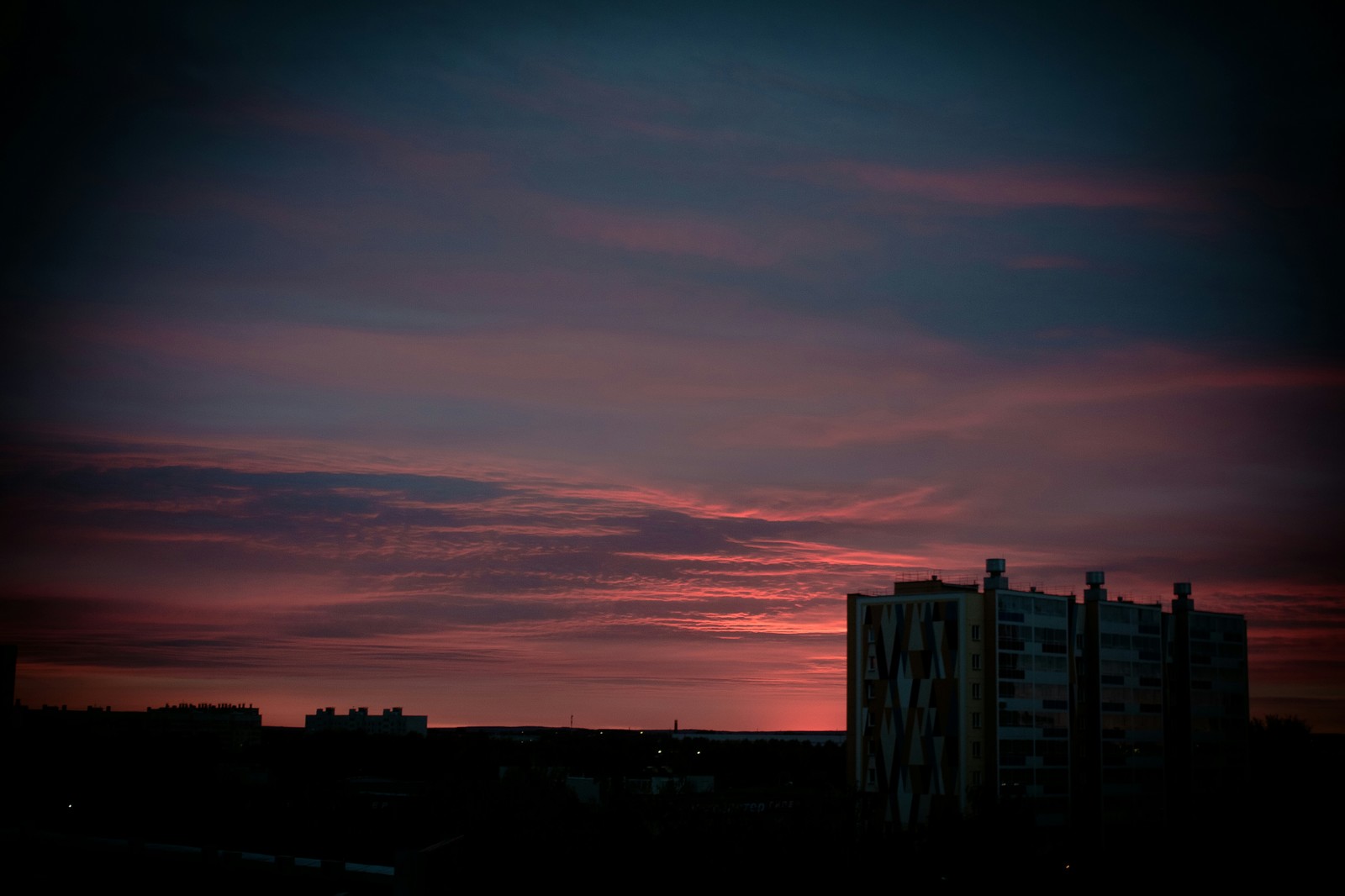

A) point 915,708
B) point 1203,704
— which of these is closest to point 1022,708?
point 915,708

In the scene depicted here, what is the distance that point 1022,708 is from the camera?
307 ft

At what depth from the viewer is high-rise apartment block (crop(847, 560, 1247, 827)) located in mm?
91938

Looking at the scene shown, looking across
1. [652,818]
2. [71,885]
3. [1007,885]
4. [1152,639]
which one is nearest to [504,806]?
[652,818]

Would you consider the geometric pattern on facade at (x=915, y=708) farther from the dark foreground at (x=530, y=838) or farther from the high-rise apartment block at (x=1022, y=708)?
the dark foreground at (x=530, y=838)

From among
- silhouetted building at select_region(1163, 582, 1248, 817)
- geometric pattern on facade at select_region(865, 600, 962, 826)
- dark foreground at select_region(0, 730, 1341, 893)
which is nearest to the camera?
dark foreground at select_region(0, 730, 1341, 893)

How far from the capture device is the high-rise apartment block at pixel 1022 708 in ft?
302

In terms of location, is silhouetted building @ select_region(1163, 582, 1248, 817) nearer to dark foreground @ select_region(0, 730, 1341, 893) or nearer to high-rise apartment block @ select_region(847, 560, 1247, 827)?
high-rise apartment block @ select_region(847, 560, 1247, 827)

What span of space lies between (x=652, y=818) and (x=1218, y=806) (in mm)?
50320

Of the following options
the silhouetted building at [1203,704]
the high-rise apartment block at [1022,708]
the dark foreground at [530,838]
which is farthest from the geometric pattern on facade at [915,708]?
the silhouetted building at [1203,704]

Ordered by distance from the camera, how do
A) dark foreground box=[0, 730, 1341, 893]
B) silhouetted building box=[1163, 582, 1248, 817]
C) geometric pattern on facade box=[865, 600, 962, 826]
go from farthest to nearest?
silhouetted building box=[1163, 582, 1248, 817] → geometric pattern on facade box=[865, 600, 962, 826] → dark foreground box=[0, 730, 1341, 893]

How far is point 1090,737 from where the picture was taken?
325 feet

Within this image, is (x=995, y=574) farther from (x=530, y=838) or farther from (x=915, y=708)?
(x=530, y=838)

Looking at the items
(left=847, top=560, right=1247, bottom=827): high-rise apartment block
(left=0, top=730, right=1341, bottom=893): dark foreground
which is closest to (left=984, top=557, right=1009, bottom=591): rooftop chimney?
(left=847, top=560, right=1247, bottom=827): high-rise apartment block

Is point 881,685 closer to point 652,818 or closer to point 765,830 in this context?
point 652,818
